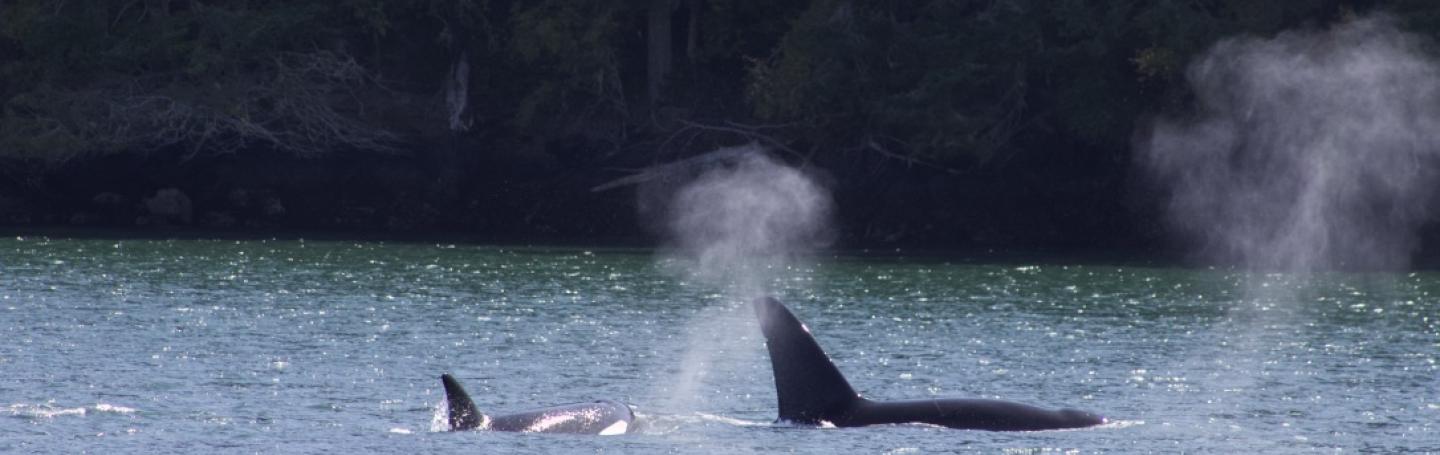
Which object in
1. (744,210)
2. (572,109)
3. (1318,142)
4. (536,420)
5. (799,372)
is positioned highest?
(572,109)

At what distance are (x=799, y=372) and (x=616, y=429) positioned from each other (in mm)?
1780

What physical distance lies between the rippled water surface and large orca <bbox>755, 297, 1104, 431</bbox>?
25 centimetres

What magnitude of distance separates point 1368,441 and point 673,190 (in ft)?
146

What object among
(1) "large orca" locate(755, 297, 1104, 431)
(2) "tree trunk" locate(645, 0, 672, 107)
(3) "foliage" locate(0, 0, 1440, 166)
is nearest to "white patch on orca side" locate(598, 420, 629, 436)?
(1) "large orca" locate(755, 297, 1104, 431)

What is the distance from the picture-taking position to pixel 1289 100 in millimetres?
56281

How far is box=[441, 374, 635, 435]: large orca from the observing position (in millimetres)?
21469

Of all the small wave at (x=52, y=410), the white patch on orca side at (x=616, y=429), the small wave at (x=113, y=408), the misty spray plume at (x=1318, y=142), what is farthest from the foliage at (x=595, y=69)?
the small wave at (x=52, y=410)

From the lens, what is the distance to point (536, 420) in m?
21.6

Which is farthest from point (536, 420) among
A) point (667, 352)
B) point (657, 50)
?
point (657, 50)

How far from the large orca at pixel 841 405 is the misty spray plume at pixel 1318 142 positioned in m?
34.4

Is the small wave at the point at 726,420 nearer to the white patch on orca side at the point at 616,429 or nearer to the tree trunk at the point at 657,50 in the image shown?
the white patch on orca side at the point at 616,429

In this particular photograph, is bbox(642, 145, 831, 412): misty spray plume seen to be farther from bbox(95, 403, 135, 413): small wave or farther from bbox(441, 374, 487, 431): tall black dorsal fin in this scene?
bbox(441, 374, 487, 431): tall black dorsal fin

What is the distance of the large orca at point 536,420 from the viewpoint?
21469 mm

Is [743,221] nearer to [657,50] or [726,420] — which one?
[657,50]
